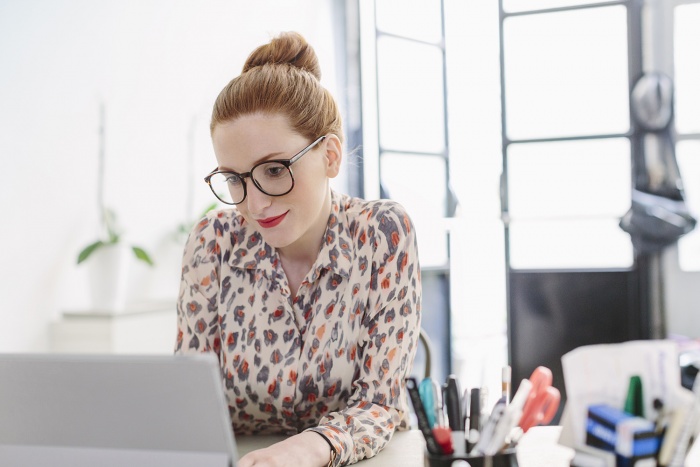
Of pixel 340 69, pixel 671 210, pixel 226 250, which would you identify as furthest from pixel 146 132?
pixel 671 210

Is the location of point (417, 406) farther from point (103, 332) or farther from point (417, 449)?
point (103, 332)

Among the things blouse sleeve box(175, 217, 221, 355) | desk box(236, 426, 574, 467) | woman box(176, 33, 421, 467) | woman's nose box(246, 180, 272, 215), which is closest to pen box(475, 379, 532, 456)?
desk box(236, 426, 574, 467)

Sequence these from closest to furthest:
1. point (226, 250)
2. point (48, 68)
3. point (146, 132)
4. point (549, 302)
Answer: point (226, 250), point (48, 68), point (146, 132), point (549, 302)

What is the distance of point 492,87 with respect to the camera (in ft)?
13.0

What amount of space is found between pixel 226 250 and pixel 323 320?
22 cm

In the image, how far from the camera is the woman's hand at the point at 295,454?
0.83 metres

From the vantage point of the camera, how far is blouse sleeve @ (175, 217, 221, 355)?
1.25 metres

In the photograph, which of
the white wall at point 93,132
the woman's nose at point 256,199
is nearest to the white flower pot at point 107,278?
the white wall at point 93,132

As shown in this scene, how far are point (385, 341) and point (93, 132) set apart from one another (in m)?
1.90

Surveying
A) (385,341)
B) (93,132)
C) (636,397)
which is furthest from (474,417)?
(93,132)

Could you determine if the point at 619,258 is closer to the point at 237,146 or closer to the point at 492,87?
the point at 492,87

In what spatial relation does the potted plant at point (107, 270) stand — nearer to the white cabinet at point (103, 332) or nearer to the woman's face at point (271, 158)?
the white cabinet at point (103, 332)

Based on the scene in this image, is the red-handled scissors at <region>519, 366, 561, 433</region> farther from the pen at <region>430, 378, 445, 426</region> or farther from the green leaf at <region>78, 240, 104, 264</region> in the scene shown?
Answer: the green leaf at <region>78, 240, 104, 264</region>

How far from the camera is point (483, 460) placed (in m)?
0.65
